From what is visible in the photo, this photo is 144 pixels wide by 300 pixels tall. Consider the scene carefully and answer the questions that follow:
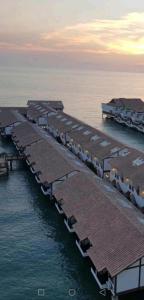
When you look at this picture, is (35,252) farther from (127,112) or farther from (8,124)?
(127,112)

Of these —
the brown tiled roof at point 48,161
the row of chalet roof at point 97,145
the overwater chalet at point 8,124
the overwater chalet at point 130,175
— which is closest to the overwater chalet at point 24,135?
the row of chalet roof at point 97,145

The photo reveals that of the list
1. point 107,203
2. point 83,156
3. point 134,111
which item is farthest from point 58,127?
point 107,203

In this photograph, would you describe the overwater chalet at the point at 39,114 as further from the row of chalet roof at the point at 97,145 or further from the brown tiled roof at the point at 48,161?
the brown tiled roof at the point at 48,161

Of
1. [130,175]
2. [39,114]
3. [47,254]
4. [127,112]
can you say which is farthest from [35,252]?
[127,112]

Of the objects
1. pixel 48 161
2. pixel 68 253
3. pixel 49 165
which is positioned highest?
pixel 48 161

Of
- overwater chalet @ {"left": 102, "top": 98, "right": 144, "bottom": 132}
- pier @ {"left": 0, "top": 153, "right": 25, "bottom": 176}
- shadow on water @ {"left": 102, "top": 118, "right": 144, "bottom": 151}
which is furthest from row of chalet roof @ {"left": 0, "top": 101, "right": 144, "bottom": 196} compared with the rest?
overwater chalet @ {"left": 102, "top": 98, "right": 144, "bottom": 132}

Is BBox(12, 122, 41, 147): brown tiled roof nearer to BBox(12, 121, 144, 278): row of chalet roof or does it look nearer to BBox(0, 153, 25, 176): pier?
BBox(0, 153, 25, 176): pier

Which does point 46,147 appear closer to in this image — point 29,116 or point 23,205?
point 23,205
